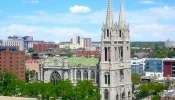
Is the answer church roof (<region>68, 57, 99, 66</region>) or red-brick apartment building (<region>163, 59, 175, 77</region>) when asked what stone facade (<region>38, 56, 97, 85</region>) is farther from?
red-brick apartment building (<region>163, 59, 175, 77</region>)

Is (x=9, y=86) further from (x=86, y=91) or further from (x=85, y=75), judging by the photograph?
(x=85, y=75)

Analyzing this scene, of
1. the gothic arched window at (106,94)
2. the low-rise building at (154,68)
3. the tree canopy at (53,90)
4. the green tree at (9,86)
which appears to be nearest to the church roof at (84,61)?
the tree canopy at (53,90)

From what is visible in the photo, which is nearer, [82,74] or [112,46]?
[112,46]

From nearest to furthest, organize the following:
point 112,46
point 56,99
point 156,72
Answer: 1. point 56,99
2. point 112,46
3. point 156,72

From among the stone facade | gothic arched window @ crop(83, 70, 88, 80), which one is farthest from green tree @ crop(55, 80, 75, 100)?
gothic arched window @ crop(83, 70, 88, 80)

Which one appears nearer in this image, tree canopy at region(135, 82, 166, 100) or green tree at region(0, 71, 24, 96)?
green tree at region(0, 71, 24, 96)

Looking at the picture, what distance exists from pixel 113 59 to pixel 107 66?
7.78 ft

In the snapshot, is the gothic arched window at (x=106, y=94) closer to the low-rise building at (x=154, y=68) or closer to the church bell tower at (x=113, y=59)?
the church bell tower at (x=113, y=59)

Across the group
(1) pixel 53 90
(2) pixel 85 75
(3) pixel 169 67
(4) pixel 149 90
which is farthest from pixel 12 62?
(3) pixel 169 67

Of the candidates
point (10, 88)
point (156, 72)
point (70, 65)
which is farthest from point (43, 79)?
point (156, 72)

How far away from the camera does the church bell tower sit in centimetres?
10750

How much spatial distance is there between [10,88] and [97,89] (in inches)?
884

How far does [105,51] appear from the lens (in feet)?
359

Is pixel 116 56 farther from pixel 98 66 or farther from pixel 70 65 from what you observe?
pixel 70 65
